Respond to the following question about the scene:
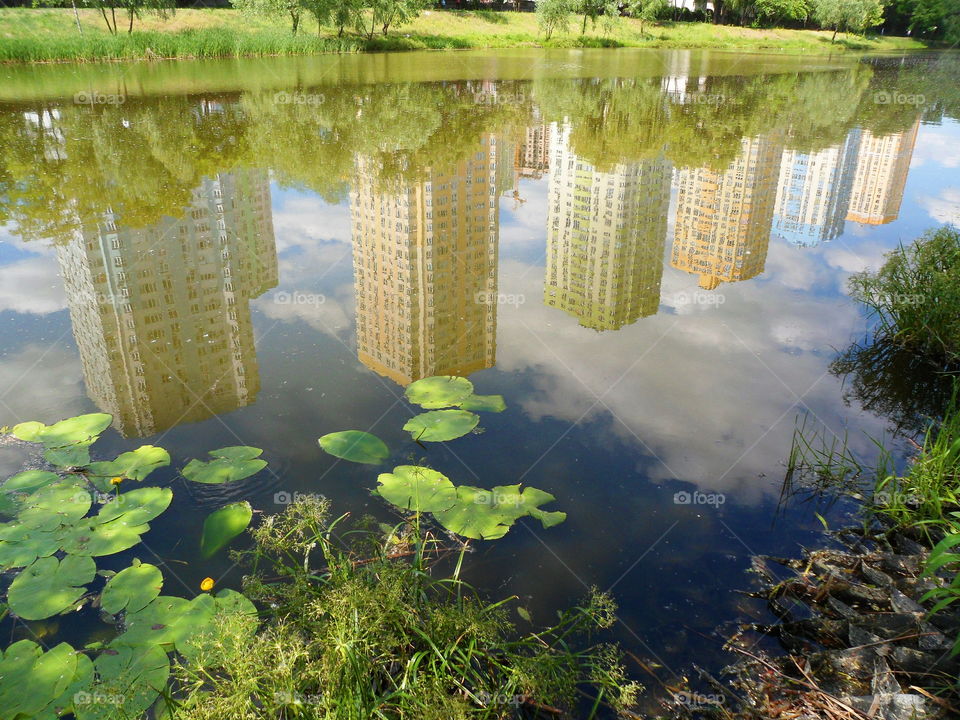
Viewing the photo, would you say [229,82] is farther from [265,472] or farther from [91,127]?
[265,472]

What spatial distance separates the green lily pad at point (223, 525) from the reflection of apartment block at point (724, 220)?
6358 millimetres

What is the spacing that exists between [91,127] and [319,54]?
2818 cm

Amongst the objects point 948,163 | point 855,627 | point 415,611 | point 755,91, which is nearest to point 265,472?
point 415,611

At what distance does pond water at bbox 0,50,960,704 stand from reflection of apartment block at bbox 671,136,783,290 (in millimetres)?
64

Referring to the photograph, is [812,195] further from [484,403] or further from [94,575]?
[94,575]
